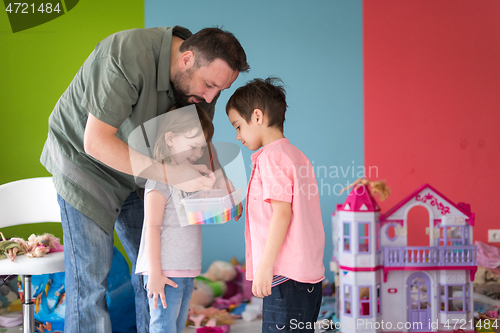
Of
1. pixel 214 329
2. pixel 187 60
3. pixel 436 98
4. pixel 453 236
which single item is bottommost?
pixel 214 329

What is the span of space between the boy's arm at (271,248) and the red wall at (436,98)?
1509 millimetres

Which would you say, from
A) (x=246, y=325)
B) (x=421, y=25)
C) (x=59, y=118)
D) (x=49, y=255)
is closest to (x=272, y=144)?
(x=59, y=118)

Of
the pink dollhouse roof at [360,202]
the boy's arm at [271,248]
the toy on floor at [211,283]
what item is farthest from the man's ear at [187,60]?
the toy on floor at [211,283]

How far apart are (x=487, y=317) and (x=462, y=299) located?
220mm

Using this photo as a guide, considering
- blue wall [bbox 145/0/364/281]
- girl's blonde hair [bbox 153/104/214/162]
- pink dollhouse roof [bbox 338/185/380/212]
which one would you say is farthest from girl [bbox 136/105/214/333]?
blue wall [bbox 145/0/364/281]

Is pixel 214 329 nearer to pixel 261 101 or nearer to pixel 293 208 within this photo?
pixel 293 208

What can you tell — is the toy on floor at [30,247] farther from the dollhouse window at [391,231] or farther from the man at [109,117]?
the dollhouse window at [391,231]

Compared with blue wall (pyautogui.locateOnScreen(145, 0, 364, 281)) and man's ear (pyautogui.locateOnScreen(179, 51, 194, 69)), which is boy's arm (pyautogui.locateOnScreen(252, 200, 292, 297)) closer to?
man's ear (pyautogui.locateOnScreen(179, 51, 194, 69))

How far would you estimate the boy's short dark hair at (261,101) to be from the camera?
87 cm

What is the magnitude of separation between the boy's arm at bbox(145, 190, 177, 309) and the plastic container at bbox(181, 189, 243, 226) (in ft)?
0.19

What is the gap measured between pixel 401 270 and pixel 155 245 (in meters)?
1.08

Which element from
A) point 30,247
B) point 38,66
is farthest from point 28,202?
point 38,66

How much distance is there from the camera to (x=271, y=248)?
31.5 inches

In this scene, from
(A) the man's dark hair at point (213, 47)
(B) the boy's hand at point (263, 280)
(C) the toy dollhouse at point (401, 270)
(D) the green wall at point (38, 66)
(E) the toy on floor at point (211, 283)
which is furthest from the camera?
(D) the green wall at point (38, 66)
